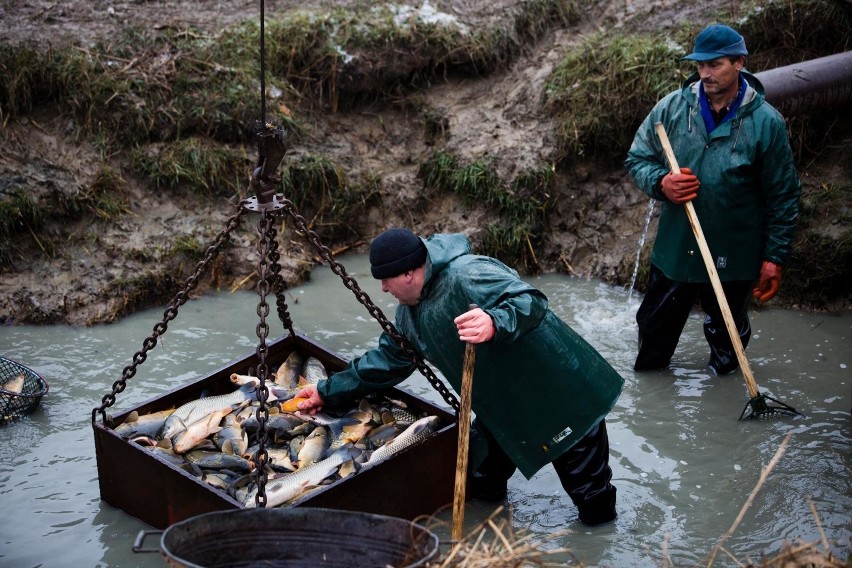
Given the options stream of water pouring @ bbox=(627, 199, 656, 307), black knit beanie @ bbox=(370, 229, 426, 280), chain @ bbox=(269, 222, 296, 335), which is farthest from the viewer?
stream of water pouring @ bbox=(627, 199, 656, 307)

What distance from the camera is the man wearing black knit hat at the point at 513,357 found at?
426 centimetres

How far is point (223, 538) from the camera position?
343 cm

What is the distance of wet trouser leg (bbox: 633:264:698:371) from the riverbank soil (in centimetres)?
158

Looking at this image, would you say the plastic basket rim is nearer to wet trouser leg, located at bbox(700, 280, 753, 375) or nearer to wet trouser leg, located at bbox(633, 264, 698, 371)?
wet trouser leg, located at bbox(633, 264, 698, 371)

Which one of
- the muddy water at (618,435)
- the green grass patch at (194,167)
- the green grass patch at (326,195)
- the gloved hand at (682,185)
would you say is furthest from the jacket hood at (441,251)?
the green grass patch at (194,167)

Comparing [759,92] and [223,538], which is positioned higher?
[759,92]

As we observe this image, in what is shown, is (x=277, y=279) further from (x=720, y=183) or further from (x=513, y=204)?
(x=513, y=204)

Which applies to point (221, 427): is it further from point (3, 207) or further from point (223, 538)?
point (3, 207)

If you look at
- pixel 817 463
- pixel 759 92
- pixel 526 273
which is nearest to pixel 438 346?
pixel 817 463

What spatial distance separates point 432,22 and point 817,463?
19.3 feet

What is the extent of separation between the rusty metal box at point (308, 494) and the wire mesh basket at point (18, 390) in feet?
3.76

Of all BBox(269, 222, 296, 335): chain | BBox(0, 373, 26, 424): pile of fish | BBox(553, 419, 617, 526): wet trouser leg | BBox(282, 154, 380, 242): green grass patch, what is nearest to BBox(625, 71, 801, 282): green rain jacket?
BBox(553, 419, 617, 526): wet trouser leg

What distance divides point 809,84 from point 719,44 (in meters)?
1.75

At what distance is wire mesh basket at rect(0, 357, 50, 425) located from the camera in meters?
5.73
